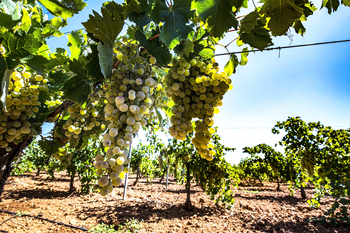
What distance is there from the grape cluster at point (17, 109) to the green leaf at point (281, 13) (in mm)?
1366

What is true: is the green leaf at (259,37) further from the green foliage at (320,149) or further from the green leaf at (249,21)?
the green foliage at (320,149)

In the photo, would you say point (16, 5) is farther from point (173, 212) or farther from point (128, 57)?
point (173, 212)

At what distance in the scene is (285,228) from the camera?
5.07 meters

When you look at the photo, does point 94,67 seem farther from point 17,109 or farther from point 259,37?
point 259,37

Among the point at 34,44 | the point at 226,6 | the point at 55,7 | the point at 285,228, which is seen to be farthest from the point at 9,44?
the point at 285,228

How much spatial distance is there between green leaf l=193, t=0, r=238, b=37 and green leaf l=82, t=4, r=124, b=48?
374 millimetres

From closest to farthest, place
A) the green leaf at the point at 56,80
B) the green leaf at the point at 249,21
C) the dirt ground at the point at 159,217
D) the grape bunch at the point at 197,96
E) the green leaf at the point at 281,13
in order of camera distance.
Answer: the green leaf at the point at 281,13, the green leaf at the point at 249,21, the grape bunch at the point at 197,96, the green leaf at the point at 56,80, the dirt ground at the point at 159,217

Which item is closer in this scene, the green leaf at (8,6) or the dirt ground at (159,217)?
the green leaf at (8,6)

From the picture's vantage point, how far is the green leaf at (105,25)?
86 cm

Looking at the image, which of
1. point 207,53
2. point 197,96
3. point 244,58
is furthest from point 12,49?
point 244,58

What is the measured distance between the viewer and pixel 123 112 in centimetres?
86

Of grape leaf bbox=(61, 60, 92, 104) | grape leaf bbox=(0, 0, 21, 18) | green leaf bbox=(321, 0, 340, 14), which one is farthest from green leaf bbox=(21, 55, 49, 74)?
green leaf bbox=(321, 0, 340, 14)

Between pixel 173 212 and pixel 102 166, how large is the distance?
6557 mm

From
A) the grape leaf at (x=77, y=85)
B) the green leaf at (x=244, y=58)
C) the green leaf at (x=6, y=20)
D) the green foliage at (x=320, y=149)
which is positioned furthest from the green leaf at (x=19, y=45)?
the green foliage at (x=320, y=149)
